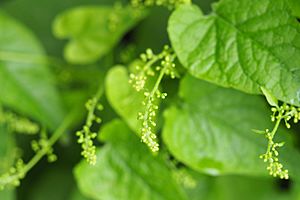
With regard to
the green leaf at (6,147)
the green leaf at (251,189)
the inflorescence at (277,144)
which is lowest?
the green leaf at (251,189)

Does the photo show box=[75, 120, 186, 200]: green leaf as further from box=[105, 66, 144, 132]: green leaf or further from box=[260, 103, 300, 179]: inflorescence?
box=[260, 103, 300, 179]: inflorescence

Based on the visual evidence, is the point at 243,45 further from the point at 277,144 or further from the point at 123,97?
the point at 123,97

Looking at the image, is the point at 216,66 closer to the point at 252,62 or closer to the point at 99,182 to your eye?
the point at 252,62

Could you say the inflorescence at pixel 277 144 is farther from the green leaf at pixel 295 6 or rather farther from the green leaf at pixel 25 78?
the green leaf at pixel 25 78

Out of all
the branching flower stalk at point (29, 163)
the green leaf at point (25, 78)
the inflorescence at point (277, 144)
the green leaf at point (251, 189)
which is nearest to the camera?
the inflorescence at point (277, 144)

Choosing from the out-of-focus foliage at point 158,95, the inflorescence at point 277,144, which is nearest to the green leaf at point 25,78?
the out-of-focus foliage at point 158,95

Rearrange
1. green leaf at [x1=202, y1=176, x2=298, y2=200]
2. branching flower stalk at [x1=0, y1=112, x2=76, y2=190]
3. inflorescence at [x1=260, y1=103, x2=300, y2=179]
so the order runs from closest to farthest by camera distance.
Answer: inflorescence at [x1=260, y1=103, x2=300, y2=179]
branching flower stalk at [x1=0, y1=112, x2=76, y2=190]
green leaf at [x1=202, y1=176, x2=298, y2=200]

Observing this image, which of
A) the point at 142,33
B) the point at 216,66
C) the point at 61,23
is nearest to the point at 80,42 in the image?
the point at 61,23

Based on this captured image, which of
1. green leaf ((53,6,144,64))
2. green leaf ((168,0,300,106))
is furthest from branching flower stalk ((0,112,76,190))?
green leaf ((168,0,300,106))
